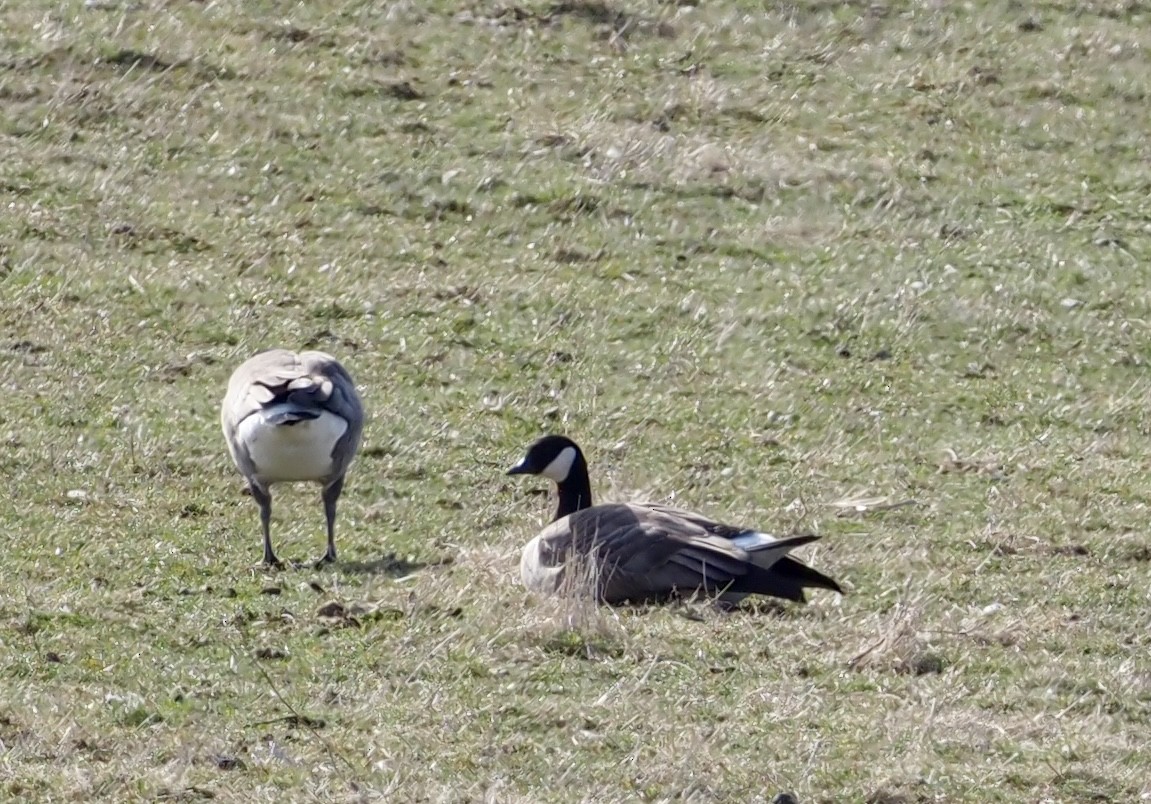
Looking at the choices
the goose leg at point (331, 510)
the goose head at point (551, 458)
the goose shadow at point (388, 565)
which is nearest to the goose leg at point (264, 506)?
the goose leg at point (331, 510)

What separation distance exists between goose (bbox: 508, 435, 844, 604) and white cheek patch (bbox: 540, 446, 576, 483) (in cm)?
72

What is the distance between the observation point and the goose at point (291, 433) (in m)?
9.56

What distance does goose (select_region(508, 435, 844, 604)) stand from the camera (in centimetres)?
851

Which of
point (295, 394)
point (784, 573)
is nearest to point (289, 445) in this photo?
point (295, 394)

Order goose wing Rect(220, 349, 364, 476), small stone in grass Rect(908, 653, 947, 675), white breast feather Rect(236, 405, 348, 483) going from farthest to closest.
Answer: goose wing Rect(220, 349, 364, 476) < white breast feather Rect(236, 405, 348, 483) < small stone in grass Rect(908, 653, 947, 675)

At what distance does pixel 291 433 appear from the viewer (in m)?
9.55

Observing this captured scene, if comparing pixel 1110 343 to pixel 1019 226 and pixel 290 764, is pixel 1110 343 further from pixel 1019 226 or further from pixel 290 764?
pixel 290 764

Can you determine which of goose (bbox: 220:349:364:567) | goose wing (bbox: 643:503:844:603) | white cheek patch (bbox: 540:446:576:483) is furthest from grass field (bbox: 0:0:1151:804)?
white cheek patch (bbox: 540:446:576:483)

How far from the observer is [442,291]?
1404 cm

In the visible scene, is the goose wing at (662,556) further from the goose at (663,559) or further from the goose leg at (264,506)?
the goose leg at (264,506)

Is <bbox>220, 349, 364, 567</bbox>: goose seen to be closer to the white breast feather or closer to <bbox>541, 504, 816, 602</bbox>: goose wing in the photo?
the white breast feather

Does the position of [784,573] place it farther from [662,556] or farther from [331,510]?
[331,510]

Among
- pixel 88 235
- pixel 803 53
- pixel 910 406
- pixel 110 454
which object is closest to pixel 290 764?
pixel 110 454

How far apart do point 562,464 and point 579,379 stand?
291 centimetres
